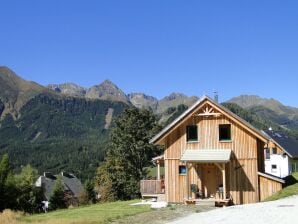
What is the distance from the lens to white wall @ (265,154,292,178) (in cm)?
7612

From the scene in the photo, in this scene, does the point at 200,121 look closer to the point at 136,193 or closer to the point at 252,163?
the point at 252,163

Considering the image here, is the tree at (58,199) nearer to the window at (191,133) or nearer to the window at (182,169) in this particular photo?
the window at (182,169)

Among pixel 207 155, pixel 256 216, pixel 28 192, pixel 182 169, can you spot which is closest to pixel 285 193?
pixel 207 155

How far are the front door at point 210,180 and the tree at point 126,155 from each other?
23.2 metres

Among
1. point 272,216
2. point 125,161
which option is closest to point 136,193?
point 125,161

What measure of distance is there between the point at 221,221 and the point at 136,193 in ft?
116

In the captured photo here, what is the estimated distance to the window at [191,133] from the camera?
38.7m

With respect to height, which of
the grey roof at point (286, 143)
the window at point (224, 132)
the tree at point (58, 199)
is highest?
the grey roof at point (286, 143)

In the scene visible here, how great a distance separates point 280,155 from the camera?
253ft

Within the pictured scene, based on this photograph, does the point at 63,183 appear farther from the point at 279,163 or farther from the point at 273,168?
the point at 279,163

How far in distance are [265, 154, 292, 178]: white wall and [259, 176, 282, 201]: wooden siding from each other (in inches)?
1579

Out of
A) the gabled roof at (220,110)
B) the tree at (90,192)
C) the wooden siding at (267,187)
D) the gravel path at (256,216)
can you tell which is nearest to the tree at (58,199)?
the tree at (90,192)

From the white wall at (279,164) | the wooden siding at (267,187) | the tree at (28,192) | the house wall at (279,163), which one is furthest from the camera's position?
the white wall at (279,164)

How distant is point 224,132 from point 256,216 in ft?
43.6
